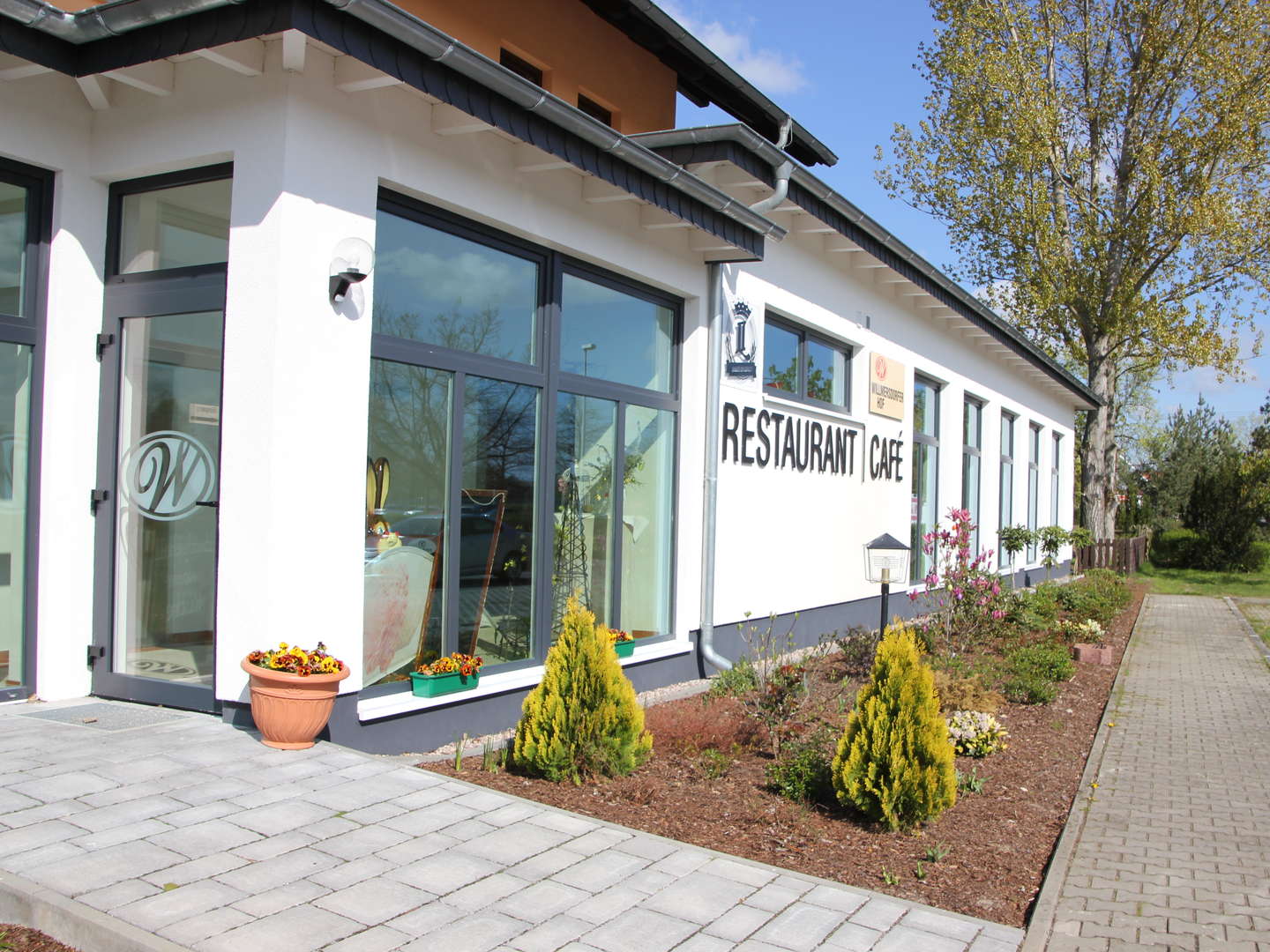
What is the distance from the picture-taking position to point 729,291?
9.04m

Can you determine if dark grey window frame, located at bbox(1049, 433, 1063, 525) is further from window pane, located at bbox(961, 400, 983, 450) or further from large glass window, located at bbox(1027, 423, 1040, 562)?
window pane, located at bbox(961, 400, 983, 450)

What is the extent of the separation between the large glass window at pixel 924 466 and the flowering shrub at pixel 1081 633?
6.78 feet

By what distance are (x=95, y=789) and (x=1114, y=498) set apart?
27696 mm

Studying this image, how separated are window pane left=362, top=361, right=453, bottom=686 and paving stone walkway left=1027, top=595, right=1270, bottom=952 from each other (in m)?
3.62

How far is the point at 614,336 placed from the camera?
25.8 feet

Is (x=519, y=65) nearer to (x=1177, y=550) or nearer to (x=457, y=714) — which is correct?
(x=457, y=714)

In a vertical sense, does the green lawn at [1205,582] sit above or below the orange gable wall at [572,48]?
below

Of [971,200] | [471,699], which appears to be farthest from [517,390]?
[971,200]

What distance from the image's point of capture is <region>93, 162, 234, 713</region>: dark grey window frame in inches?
223

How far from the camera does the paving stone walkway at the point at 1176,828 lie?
378 centimetres

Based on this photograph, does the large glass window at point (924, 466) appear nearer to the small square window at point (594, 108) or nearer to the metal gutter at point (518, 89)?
the small square window at point (594, 108)

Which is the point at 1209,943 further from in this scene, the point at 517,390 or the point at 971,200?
the point at 971,200

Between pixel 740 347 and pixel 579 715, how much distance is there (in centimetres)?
471

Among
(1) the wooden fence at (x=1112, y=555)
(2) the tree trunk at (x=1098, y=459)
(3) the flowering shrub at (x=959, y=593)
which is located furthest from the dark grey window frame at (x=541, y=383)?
(2) the tree trunk at (x=1098, y=459)
